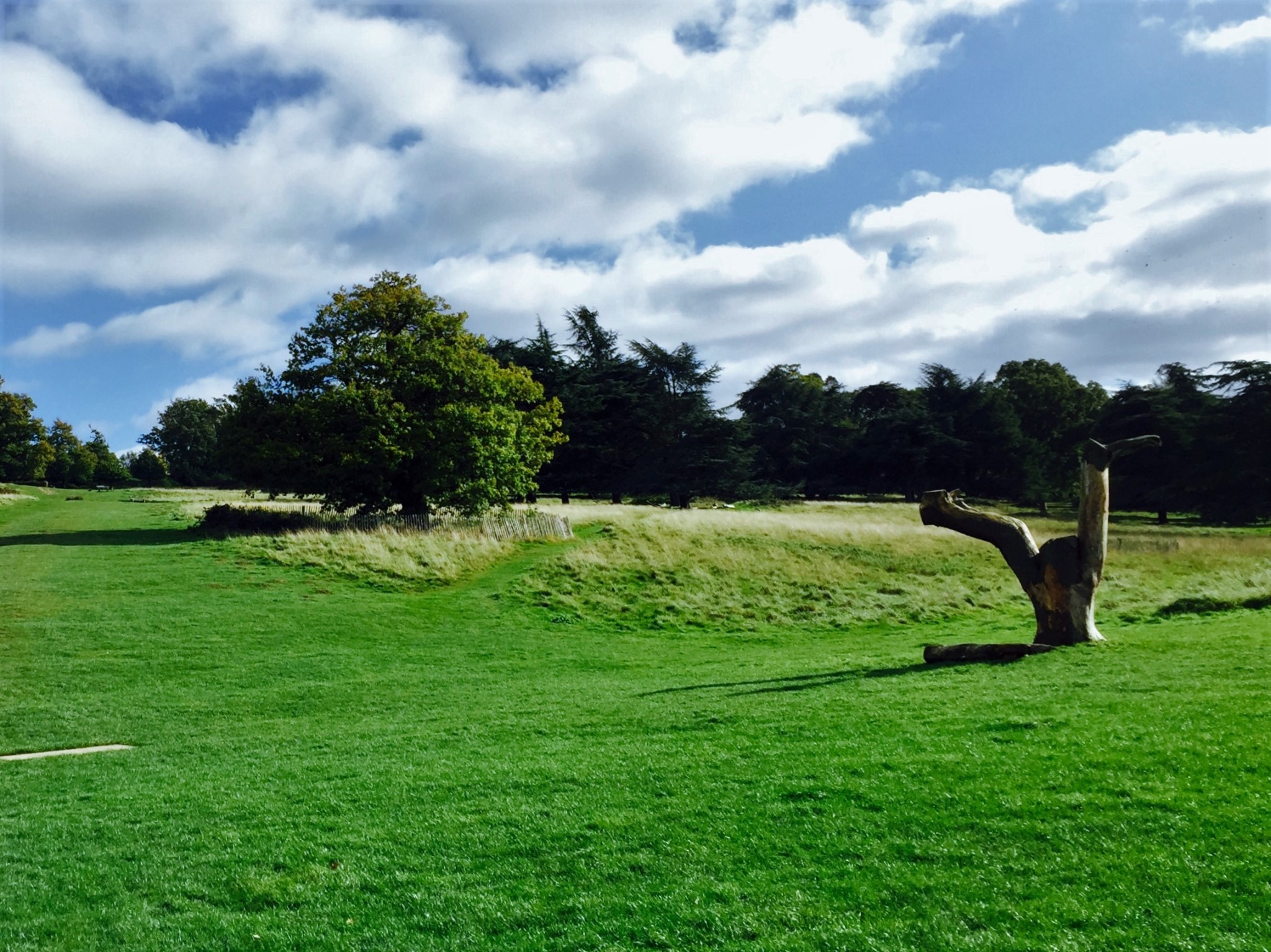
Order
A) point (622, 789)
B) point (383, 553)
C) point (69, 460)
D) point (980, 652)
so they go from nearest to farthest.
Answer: point (622, 789), point (980, 652), point (383, 553), point (69, 460)

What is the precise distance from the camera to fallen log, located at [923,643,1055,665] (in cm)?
1382

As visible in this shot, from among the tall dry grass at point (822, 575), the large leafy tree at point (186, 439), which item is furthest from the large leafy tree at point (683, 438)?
the large leafy tree at point (186, 439)

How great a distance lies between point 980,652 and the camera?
14.1 metres

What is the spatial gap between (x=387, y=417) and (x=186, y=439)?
9463 centimetres

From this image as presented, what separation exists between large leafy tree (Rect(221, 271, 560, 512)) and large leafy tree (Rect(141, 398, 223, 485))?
3167 inches

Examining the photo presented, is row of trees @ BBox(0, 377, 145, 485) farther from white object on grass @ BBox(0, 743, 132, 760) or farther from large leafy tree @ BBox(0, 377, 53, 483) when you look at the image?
white object on grass @ BBox(0, 743, 132, 760)

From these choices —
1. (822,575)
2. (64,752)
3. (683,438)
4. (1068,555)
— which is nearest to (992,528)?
(1068,555)

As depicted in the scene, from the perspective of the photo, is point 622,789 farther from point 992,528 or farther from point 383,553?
point 383,553

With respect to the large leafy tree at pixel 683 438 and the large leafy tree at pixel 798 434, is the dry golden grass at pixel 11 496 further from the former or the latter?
Answer: the large leafy tree at pixel 798 434

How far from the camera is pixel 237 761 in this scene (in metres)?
10.8

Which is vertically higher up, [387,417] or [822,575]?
[387,417]

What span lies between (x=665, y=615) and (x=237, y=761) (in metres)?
16.6

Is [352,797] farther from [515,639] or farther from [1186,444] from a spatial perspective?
[1186,444]

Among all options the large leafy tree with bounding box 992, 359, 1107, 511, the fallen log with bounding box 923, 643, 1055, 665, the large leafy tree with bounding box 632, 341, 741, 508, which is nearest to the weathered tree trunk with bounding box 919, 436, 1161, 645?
the fallen log with bounding box 923, 643, 1055, 665
